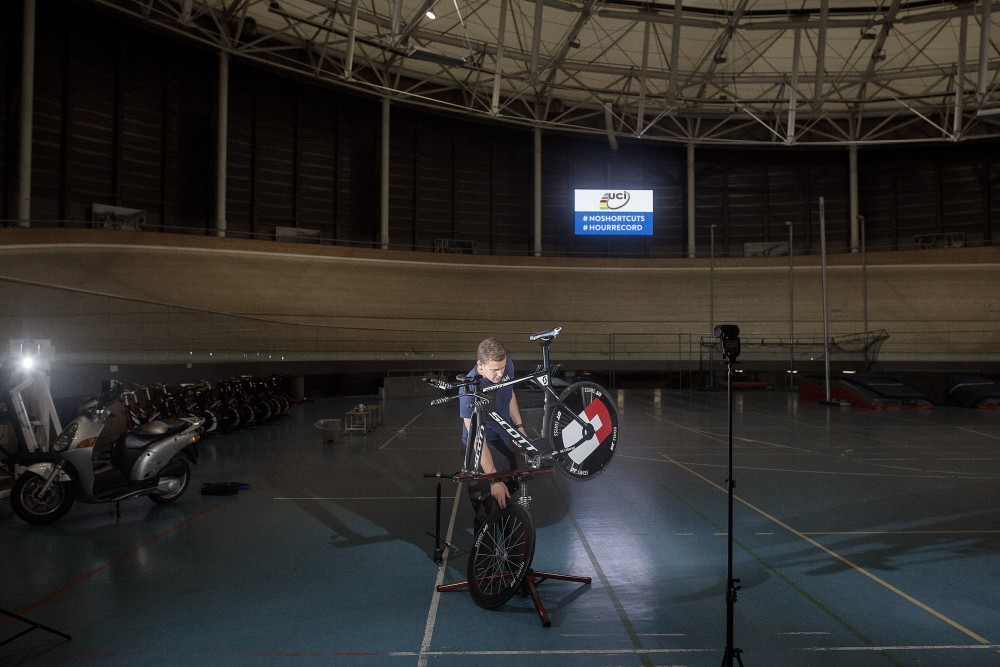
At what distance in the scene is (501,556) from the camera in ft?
14.1

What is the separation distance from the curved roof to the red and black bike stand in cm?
1987

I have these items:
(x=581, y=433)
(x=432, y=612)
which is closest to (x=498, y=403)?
(x=581, y=433)

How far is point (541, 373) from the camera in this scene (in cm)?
415

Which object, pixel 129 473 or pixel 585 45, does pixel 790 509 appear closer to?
pixel 129 473

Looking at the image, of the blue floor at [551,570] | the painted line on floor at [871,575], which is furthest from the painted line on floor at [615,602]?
the painted line on floor at [871,575]

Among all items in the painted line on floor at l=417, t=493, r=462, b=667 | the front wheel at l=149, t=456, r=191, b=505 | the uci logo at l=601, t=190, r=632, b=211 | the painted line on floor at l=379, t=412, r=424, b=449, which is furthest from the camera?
the uci logo at l=601, t=190, r=632, b=211

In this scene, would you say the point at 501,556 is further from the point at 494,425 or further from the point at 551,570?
the point at 551,570

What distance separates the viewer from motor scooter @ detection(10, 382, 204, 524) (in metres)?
6.36

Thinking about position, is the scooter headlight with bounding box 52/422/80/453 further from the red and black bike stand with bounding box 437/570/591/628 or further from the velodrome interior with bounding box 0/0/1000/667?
the red and black bike stand with bounding box 437/570/591/628

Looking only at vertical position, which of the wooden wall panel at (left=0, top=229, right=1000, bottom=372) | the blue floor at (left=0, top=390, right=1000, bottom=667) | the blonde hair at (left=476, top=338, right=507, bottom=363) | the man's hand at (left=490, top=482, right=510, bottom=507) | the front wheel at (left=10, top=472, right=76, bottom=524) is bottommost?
→ the blue floor at (left=0, top=390, right=1000, bottom=667)

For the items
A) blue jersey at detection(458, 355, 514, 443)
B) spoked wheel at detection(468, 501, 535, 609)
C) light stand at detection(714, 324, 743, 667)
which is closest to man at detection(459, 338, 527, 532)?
blue jersey at detection(458, 355, 514, 443)

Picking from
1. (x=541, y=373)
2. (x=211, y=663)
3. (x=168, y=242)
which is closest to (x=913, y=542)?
(x=541, y=373)

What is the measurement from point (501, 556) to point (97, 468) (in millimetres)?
5328

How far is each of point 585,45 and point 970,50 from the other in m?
16.0
